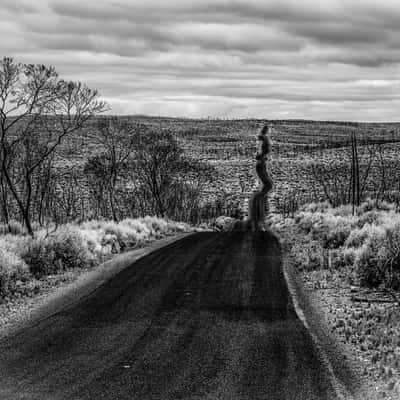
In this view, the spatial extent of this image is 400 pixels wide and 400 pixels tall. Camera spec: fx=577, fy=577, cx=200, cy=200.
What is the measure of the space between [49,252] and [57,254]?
70 cm

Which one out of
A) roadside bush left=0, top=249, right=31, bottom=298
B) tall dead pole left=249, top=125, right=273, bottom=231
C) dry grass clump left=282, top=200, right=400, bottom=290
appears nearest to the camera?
roadside bush left=0, top=249, right=31, bottom=298

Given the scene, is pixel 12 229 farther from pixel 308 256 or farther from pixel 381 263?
pixel 381 263

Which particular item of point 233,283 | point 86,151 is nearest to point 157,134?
point 233,283

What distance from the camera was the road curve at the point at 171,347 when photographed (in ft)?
24.4

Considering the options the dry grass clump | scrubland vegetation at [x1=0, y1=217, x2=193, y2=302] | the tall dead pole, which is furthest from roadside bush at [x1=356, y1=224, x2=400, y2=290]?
the tall dead pole

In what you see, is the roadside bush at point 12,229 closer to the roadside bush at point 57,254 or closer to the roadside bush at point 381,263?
the roadside bush at point 57,254

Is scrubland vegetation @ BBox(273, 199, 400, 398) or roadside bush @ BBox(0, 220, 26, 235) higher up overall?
roadside bush @ BBox(0, 220, 26, 235)

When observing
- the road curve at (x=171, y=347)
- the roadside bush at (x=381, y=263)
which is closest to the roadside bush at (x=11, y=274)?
the road curve at (x=171, y=347)

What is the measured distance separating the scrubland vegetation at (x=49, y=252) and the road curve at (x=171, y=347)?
203 centimetres

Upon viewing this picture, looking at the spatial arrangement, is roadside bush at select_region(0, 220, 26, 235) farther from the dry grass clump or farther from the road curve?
the dry grass clump

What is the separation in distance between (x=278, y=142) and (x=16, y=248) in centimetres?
12137

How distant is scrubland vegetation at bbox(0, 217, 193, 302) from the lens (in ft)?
45.8

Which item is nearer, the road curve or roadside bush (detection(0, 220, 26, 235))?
the road curve

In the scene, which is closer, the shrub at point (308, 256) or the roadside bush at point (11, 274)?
the roadside bush at point (11, 274)
